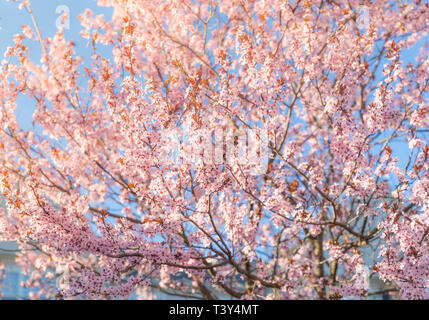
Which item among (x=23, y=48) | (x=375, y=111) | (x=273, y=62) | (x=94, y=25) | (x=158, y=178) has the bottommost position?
(x=158, y=178)

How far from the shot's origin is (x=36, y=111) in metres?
7.43

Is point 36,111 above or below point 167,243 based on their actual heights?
above

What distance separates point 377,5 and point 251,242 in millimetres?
5042

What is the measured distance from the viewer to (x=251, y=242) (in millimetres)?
6602

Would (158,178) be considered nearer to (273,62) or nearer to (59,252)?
(59,252)

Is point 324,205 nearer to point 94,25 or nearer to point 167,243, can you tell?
point 167,243

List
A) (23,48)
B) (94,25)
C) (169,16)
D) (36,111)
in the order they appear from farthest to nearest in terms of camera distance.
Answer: (94,25) < (169,16) < (36,111) < (23,48)
